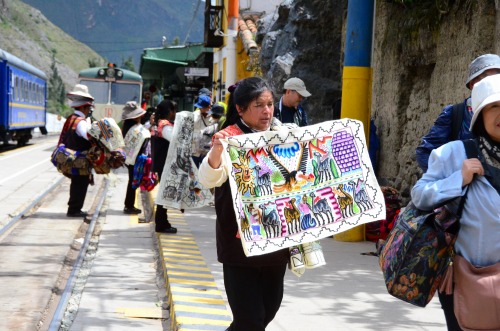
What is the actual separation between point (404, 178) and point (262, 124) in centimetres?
656

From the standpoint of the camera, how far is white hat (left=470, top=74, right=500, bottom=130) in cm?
375

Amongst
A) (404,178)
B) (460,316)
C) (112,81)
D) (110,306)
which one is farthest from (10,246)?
(112,81)

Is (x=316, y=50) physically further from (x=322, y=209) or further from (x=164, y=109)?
(x=322, y=209)

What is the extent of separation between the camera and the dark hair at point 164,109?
38.1ft

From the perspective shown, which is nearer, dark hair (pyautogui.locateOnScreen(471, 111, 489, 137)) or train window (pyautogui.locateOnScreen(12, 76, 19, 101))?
dark hair (pyautogui.locateOnScreen(471, 111, 489, 137))

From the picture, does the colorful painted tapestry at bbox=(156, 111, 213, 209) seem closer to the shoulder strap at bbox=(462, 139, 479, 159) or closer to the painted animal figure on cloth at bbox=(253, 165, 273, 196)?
the painted animal figure on cloth at bbox=(253, 165, 273, 196)

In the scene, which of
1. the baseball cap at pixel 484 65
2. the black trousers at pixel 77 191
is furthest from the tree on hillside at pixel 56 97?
the baseball cap at pixel 484 65

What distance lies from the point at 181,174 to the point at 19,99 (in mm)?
23499

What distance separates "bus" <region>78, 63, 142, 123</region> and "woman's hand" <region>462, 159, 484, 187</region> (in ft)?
90.3

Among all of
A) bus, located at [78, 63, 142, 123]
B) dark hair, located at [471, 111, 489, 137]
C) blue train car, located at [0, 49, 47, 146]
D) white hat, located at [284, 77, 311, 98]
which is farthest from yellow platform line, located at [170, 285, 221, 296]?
bus, located at [78, 63, 142, 123]

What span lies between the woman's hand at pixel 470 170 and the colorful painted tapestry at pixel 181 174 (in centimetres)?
700

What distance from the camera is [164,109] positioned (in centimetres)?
1165

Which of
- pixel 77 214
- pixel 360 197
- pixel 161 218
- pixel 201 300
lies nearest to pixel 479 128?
pixel 360 197

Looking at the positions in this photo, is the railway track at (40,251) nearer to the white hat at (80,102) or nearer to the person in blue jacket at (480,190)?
the white hat at (80,102)
